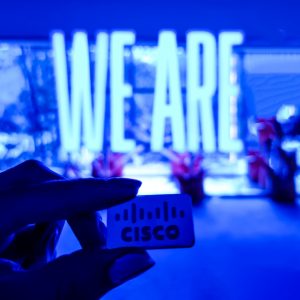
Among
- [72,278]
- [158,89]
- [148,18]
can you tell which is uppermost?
[148,18]

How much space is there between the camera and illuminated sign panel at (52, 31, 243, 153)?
7.48ft

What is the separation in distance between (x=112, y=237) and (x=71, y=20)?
86.2 inches

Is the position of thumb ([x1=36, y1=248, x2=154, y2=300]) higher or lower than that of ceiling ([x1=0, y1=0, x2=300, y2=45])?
lower

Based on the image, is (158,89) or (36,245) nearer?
(36,245)

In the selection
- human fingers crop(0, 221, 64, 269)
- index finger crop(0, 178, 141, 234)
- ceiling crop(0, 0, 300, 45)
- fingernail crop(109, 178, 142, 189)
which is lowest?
human fingers crop(0, 221, 64, 269)

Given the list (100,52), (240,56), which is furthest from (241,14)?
(100,52)

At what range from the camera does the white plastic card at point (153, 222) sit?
327 millimetres

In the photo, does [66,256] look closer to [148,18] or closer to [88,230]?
[88,230]

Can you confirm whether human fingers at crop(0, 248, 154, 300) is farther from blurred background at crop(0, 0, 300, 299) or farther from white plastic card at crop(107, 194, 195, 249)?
blurred background at crop(0, 0, 300, 299)

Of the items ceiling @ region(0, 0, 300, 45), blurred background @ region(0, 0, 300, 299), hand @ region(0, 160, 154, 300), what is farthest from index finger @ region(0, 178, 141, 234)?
ceiling @ region(0, 0, 300, 45)

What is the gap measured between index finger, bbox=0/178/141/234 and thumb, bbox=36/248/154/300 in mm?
30

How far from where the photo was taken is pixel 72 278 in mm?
258

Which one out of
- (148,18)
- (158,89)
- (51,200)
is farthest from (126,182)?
(148,18)

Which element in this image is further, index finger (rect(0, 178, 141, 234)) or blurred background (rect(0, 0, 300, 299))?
blurred background (rect(0, 0, 300, 299))
